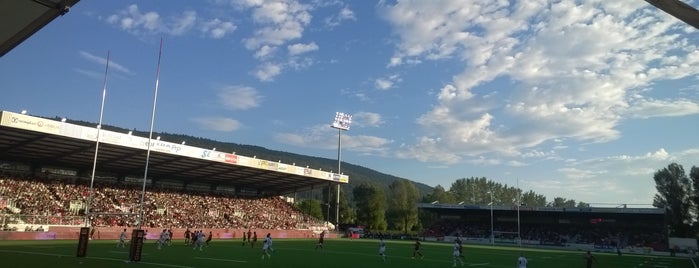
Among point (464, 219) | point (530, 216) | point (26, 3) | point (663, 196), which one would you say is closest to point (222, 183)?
point (464, 219)

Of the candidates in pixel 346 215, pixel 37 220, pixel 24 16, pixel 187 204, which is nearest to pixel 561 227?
pixel 346 215

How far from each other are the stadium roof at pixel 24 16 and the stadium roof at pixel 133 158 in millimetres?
41263

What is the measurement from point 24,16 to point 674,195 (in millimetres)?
105334

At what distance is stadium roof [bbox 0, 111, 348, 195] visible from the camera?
145 feet

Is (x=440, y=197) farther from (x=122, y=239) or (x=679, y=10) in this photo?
(x=679, y=10)

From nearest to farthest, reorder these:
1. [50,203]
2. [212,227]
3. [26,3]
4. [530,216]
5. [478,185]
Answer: [26,3], [50,203], [212,227], [530,216], [478,185]

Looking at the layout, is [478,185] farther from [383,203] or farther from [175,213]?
[175,213]

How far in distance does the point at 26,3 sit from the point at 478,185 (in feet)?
567

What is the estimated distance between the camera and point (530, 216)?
3519 inches

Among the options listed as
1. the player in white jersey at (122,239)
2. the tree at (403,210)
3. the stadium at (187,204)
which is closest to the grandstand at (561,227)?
the stadium at (187,204)

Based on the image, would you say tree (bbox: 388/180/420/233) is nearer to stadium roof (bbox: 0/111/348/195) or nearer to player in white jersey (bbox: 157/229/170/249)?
stadium roof (bbox: 0/111/348/195)

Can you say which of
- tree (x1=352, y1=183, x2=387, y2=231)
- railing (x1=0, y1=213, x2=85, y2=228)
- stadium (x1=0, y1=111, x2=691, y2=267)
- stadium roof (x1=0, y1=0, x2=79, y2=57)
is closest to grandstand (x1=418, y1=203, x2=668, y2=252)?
stadium (x1=0, y1=111, x2=691, y2=267)

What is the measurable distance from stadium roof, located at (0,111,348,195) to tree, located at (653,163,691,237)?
2306 inches

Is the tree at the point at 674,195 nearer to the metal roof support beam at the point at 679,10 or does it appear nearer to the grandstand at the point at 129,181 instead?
the grandstand at the point at 129,181
